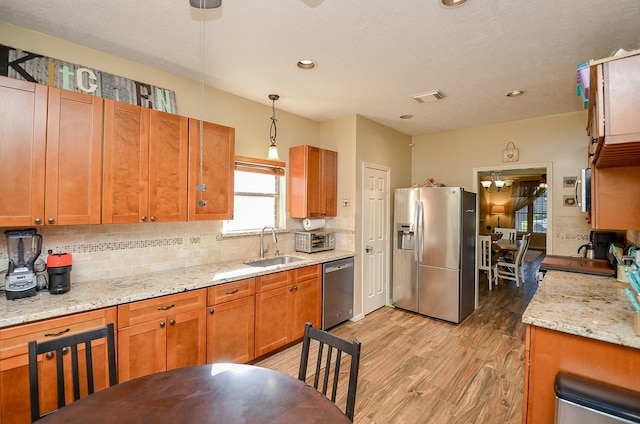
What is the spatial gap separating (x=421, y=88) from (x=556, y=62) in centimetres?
110

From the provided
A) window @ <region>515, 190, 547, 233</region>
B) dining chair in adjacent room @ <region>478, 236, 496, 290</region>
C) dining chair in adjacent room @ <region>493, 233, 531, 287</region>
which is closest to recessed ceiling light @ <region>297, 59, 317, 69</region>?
dining chair in adjacent room @ <region>478, 236, 496, 290</region>

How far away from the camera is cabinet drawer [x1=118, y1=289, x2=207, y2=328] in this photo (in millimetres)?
1984

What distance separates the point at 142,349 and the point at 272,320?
1150 mm

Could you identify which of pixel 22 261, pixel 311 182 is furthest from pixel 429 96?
pixel 22 261

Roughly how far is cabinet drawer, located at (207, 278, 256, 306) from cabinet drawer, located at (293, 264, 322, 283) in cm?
54

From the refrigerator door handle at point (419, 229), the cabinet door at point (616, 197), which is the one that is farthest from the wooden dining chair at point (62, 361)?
the refrigerator door handle at point (419, 229)

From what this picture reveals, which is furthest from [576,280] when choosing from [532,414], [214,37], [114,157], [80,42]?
[80,42]

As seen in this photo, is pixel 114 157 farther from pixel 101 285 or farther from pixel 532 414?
pixel 532 414

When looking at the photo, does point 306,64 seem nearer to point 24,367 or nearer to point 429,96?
point 429,96

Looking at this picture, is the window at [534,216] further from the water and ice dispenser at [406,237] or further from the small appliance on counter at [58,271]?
the small appliance on counter at [58,271]

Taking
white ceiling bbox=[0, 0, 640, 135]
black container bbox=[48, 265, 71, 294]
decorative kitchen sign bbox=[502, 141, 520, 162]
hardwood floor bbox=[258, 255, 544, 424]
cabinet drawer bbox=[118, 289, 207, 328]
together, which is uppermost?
white ceiling bbox=[0, 0, 640, 135]

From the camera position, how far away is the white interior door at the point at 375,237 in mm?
4059

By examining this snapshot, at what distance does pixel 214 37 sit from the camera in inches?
84.4

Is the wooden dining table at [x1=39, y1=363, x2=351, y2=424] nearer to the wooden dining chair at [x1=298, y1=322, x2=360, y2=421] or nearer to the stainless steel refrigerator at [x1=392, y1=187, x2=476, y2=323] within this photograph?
the wooden dining chair at [x1=298, y1=322, x2=360, y2=421]
